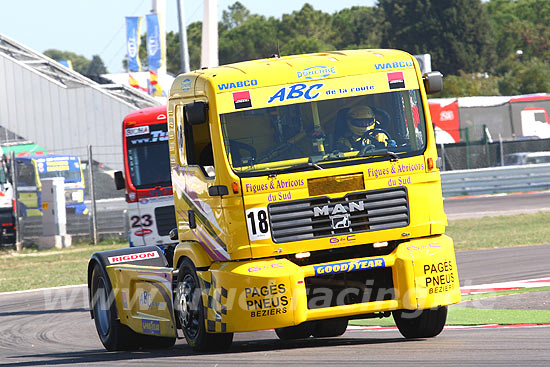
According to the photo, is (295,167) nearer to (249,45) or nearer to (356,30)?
(356,30)

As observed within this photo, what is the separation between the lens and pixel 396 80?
9.45m

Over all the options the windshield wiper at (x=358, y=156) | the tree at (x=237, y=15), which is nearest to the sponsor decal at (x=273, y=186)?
the windshield wiper at (x=358, y=156)

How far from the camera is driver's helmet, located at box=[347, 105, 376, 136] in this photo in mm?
9297

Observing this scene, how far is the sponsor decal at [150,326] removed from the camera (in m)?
10.3

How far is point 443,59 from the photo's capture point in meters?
104

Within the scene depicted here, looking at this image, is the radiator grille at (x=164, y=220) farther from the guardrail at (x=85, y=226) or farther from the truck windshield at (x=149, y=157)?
the guardrail at (x=85, y=226)

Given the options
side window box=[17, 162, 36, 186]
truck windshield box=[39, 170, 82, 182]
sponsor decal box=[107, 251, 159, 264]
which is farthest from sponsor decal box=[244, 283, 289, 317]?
truck windshield box=[39, 170, 82, 182]

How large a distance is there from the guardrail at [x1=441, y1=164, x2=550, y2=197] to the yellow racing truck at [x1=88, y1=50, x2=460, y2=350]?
2750cm

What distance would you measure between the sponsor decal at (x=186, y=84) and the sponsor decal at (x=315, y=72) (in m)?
1.08

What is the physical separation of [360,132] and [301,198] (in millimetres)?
890

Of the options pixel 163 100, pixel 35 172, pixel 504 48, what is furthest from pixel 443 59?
pixel 35 172

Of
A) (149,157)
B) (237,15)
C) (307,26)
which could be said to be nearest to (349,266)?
(149,157)

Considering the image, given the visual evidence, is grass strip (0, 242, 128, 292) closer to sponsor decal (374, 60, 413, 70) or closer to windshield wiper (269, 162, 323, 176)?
windshield wiper (269, 162, 323, 176)

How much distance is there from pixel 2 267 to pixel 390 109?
1732 cm
